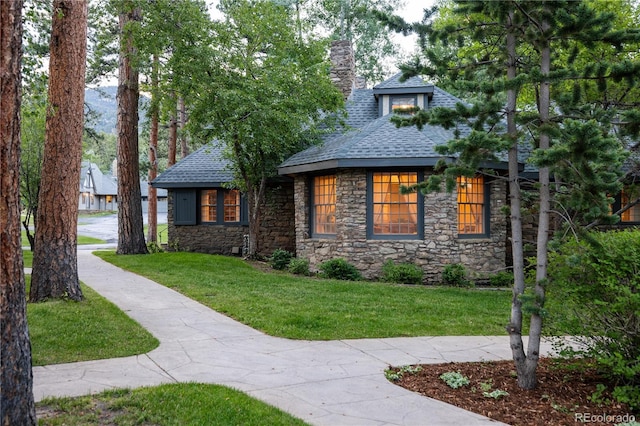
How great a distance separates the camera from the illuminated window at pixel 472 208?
A: 12227 millimetres

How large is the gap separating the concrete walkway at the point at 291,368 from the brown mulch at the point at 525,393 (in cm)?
23

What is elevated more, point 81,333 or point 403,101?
point 403,101

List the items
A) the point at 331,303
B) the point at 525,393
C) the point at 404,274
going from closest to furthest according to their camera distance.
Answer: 1. the point at 525,393
2. the point at 331,303
3. the point at 404,274

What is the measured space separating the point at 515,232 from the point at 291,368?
8.09 feet

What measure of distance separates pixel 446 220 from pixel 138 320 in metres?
7.29

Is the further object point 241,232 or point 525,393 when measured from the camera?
point 241,232

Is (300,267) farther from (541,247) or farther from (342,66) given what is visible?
(541,247)

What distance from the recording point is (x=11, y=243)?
3.25 meters

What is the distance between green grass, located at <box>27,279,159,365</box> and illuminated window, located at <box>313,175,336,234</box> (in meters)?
6.35

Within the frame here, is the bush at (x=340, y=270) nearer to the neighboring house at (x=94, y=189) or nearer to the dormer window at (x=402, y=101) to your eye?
the dormer window at (x=402, y=101)

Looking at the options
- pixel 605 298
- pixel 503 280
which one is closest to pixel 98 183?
pixel 503 280

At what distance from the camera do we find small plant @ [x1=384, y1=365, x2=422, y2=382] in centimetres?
476

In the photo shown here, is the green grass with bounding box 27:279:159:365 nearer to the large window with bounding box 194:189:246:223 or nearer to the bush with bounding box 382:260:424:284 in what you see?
the bush with bounding box 382:260:424:284

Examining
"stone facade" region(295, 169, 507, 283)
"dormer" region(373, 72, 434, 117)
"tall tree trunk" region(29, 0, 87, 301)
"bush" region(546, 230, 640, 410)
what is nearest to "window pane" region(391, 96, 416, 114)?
"dormer" region(373, 72, 434, 117)
